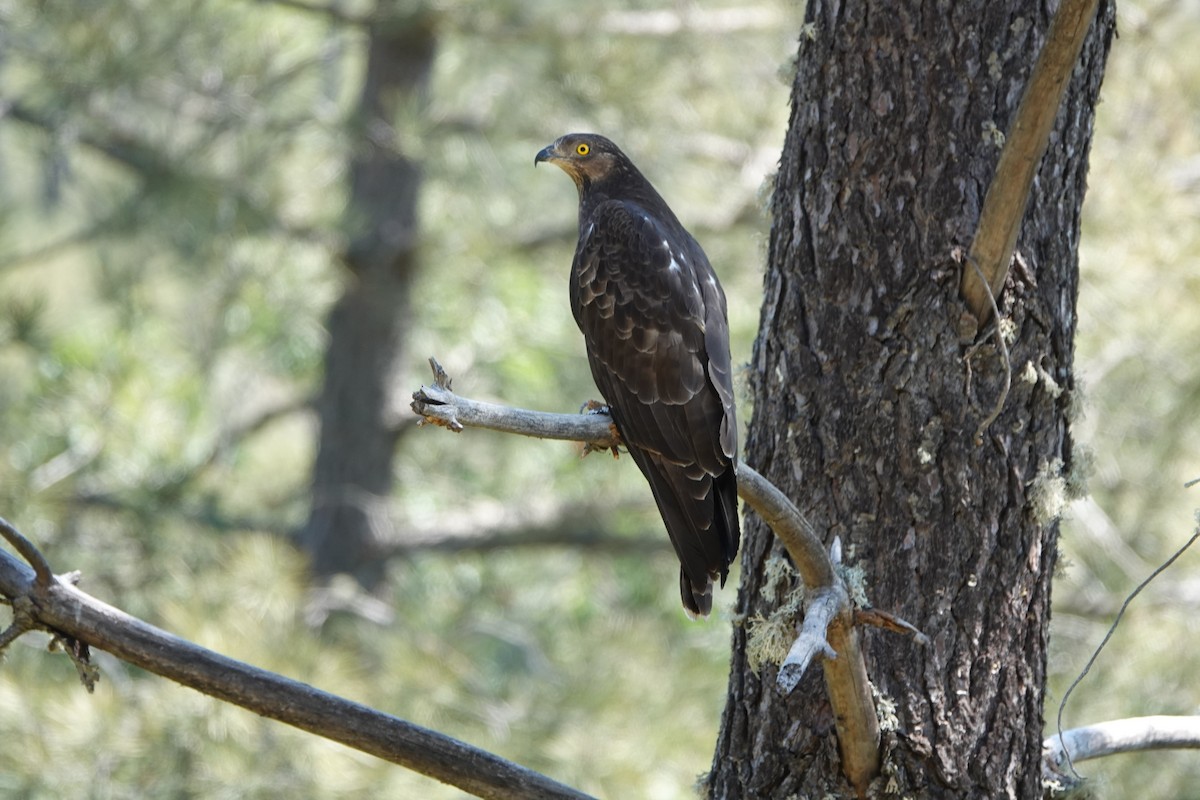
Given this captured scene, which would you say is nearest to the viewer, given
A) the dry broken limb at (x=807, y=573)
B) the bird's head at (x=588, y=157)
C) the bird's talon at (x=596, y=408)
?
the dry broken limb at (x=807, y=573)

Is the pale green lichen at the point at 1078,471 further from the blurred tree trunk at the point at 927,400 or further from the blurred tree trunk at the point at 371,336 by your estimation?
the blurred tree trunk at the point at 371,336

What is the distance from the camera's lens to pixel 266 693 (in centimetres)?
223

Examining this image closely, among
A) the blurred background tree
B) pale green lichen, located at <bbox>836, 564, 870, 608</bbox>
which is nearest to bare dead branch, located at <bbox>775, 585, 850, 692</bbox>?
pale green lichen, located at <bbox>836, 564, 870, 608</bbox>

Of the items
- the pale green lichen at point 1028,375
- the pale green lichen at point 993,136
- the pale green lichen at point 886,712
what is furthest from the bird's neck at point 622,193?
the pale green lichen at point 886,712

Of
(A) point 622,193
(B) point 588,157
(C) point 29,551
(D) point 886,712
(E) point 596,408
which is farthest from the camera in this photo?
(B) point 588,157

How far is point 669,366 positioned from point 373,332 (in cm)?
484

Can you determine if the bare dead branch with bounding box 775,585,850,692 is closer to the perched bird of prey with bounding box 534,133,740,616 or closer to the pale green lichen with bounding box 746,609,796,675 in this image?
the pale green lichen with bounding box 746,609,796,675

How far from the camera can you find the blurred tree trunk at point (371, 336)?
7004mm

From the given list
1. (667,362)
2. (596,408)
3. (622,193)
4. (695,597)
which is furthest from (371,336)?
(695,597)

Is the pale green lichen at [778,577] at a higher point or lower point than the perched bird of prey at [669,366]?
lower

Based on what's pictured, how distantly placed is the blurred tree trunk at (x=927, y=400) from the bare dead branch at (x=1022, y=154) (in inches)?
2.7

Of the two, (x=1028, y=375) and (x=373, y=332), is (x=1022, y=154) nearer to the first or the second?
(x=1028, y=375)

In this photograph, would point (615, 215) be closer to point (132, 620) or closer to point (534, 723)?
point (132, 620)

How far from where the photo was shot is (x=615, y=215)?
311 cm
